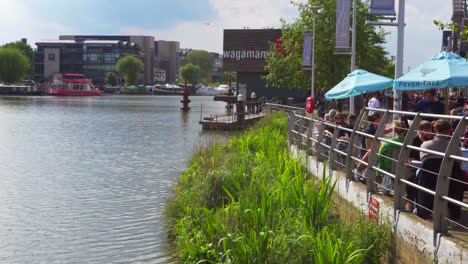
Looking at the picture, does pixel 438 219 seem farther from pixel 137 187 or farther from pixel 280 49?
pixel 280 49

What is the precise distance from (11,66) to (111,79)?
111 ft

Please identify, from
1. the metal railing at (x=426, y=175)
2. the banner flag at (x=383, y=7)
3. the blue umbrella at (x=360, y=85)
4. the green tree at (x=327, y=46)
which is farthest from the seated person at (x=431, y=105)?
the green tree at (x=327, y=46)

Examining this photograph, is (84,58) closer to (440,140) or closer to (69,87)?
(69,87)

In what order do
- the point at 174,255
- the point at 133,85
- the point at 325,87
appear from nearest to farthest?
the point at 174,255
the point at 325,87
the point at 133,85

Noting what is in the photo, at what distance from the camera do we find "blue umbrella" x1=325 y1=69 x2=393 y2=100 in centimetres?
1648

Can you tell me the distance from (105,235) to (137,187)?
5.33 meters

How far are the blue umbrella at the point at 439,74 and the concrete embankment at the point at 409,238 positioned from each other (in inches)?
149

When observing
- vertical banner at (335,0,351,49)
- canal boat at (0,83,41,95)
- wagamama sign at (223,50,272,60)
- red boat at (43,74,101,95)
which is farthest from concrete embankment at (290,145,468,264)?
canal boat at (0,83,41,95)

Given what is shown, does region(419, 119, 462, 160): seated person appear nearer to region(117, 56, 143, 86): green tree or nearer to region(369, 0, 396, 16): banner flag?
Result: region(369, 0, 396, 16): banner flag

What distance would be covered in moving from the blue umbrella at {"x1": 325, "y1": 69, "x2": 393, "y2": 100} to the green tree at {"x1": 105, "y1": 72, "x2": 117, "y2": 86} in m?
160

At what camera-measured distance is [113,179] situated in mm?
18000

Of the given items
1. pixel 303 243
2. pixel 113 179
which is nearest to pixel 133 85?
pixel 113 179

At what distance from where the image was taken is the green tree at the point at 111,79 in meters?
174

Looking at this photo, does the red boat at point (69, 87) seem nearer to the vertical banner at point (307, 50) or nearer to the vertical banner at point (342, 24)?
the vertical banner at point (307, 50)
